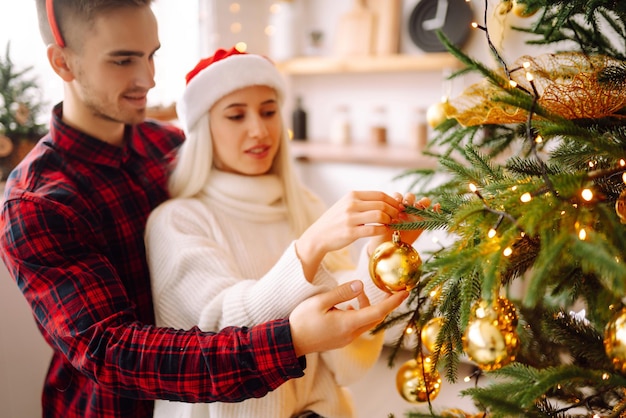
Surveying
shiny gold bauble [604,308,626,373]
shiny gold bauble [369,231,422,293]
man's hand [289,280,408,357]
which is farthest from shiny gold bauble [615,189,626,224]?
man's hand [289,280,408,357]

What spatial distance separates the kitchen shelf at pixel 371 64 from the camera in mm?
2391

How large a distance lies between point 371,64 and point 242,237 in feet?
5.65

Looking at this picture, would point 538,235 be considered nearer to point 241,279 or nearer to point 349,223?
point 349,223

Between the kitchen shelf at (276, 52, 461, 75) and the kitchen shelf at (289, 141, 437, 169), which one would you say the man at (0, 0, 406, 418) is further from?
the kitchen shelf at (276, 52, 461, 75)

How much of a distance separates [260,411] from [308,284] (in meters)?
0.31

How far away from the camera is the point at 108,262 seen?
97cm

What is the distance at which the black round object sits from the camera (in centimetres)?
241

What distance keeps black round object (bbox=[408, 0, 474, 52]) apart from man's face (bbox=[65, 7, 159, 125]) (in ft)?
5.51

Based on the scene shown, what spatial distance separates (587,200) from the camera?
0.55 metres

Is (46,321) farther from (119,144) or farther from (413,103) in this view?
(413,103)

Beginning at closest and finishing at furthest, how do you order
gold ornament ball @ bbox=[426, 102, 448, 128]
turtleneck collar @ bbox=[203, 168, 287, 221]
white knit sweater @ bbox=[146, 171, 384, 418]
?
white knit sweater @ bbox=[146, 171, 384, 418] < gold ornament ball @ bbox=[426, 102, 448, 128] < turtleneck collar @ bbox=[203, 168, 287, 221]

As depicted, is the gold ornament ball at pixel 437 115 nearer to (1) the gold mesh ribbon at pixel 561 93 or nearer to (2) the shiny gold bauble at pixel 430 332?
(1) the gold mesh ribbon at pixel 561 93

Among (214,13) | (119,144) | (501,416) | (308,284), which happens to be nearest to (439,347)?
(501,416)

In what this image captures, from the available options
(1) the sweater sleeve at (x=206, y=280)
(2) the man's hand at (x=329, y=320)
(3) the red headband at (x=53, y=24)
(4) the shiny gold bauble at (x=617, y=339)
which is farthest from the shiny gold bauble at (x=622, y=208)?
(3) the red headband at (x=53, y=24)
